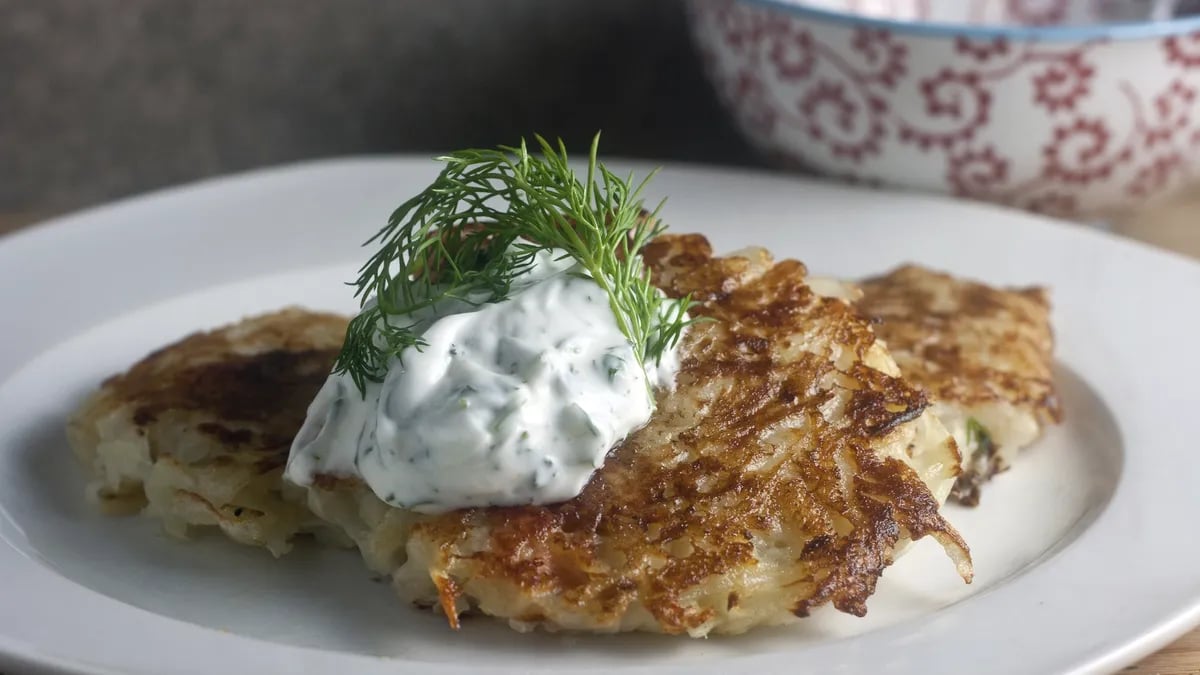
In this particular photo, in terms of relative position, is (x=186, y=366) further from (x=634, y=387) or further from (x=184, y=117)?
(x=184, y=117)

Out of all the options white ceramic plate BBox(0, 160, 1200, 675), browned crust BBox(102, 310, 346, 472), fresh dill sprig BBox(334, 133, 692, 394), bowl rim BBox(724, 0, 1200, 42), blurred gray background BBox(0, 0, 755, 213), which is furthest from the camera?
blurred gray background BBox(0, 0, 755, 213)

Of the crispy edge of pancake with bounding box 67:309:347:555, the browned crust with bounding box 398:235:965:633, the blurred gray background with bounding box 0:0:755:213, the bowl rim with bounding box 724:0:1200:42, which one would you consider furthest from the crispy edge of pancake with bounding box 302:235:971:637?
the blurred gray background with bounding box 0:0:755:213

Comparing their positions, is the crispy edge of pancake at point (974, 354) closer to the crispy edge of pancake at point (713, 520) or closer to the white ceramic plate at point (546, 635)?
the white ceramic plate at point (546, 635)

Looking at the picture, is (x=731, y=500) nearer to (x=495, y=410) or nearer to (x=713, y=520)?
(x=713, y=520)

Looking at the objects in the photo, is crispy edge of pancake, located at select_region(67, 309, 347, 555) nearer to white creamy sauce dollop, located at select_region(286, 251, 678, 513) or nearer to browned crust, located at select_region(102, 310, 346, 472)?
browned crust, located at select_region(102, 310, 346, 472)

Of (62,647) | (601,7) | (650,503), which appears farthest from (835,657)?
(601,7)

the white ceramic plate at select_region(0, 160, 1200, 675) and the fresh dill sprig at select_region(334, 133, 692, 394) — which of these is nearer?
the white ceramic plate at select_region(0, 160, 1200, 675)
